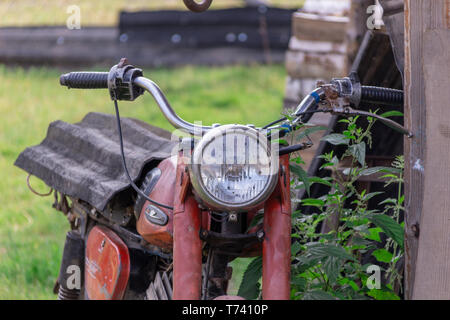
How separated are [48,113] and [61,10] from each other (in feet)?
11.1

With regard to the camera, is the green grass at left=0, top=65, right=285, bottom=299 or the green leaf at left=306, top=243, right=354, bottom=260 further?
the green grass at left=0, top=65, right=285, bottom=299

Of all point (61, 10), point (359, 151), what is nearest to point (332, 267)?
point (359, 151)

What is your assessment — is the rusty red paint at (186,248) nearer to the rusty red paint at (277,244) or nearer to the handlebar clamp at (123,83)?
the rusty red paint at (277,244)

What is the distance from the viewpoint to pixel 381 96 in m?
2.17

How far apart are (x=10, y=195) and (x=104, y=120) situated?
2663mm

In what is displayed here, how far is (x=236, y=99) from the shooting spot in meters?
8.32

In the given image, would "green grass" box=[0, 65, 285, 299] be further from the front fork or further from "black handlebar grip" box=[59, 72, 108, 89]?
the front fork

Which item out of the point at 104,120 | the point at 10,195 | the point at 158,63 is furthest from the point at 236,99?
the point at 104,120

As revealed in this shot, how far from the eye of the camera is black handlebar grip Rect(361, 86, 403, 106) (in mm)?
2115

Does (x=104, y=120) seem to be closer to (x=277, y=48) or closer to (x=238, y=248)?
(x=238, y=248)

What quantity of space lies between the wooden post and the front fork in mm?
357

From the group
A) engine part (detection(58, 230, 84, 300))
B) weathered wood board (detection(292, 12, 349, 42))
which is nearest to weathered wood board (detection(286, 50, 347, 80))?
weathered wood board (detection(292, 12, 349, 42))

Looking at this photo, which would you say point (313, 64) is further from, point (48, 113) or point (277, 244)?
point (277, 244)

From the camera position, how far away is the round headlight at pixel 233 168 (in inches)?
66.5
